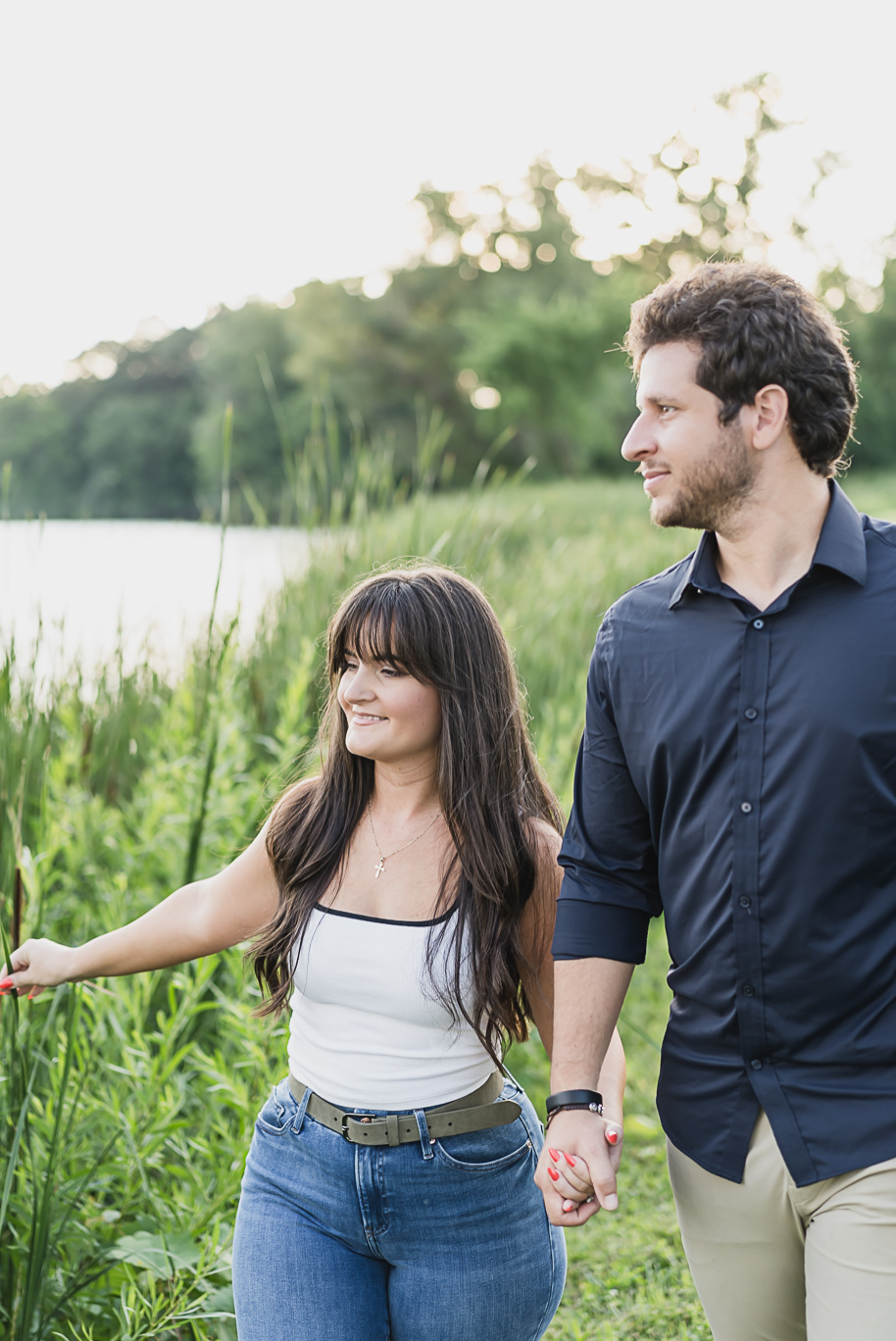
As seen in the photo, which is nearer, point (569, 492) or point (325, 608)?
point (325, 608)

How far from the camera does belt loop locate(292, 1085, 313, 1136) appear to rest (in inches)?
72.4

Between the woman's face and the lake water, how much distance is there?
2.05m

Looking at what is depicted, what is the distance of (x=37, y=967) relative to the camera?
202cm

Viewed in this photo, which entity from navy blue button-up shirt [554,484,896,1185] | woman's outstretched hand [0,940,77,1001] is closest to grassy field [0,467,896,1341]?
woman's outstretched hand [0,940,77,1001]

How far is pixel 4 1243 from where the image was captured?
239 cm

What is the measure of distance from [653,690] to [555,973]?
0.48 m

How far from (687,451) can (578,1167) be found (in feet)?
3.52

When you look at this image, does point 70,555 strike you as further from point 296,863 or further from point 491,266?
point 491,266

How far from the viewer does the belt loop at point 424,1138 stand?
5.81ft

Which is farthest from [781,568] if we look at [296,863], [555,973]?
[296,863]

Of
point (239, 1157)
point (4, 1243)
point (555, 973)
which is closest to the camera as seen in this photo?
point (555, 973)

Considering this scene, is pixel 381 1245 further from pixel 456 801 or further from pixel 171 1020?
pixel 171 1020

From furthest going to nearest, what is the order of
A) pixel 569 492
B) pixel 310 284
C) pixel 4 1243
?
pixel 310 284 → pixel 569 492 → pixel 4 1243

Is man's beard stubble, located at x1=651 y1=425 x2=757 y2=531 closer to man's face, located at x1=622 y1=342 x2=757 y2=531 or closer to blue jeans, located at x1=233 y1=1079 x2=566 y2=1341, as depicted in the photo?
man's face, located at x1=622 y1=342 x2=757 y2=531
